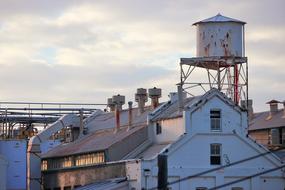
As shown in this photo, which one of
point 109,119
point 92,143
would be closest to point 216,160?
point 92,143

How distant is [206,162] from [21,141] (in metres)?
28.4

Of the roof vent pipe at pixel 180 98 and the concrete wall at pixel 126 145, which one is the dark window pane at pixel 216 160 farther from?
the concrete wall at pixel 126 145

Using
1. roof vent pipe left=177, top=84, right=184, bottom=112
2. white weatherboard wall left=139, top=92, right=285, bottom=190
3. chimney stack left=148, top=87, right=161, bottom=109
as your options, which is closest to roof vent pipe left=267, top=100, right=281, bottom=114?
chimney stack left=148, top=87, right=161, bottom=109

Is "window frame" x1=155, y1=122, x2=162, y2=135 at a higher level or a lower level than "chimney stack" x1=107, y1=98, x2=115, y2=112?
lower

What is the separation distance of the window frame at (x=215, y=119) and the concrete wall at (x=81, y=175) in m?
7.17

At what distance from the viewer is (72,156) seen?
85.7 meters

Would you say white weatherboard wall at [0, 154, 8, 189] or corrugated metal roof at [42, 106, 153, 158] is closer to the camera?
corrugated metal roof at [42, 106, 153, 158]

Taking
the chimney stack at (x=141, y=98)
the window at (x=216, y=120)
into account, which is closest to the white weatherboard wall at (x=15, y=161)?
the chimney stack at (x=141, y=98)

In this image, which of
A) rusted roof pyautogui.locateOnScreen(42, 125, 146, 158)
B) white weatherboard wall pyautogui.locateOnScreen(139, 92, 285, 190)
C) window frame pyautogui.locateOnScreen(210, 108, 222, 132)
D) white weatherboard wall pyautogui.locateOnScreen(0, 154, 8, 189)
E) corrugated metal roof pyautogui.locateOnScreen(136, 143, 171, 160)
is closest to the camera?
white weatherboard wall pyautogui.locateOnScreen(139, 92, 285, 190)

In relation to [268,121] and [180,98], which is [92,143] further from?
[268,121]

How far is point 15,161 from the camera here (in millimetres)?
94500

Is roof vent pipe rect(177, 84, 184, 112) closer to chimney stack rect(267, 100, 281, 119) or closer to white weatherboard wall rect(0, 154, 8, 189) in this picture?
chimney stack rect(267, 100, 281, 119)

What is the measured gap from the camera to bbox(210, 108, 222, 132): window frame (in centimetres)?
7100

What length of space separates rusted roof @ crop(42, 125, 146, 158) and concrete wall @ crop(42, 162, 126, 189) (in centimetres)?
156
